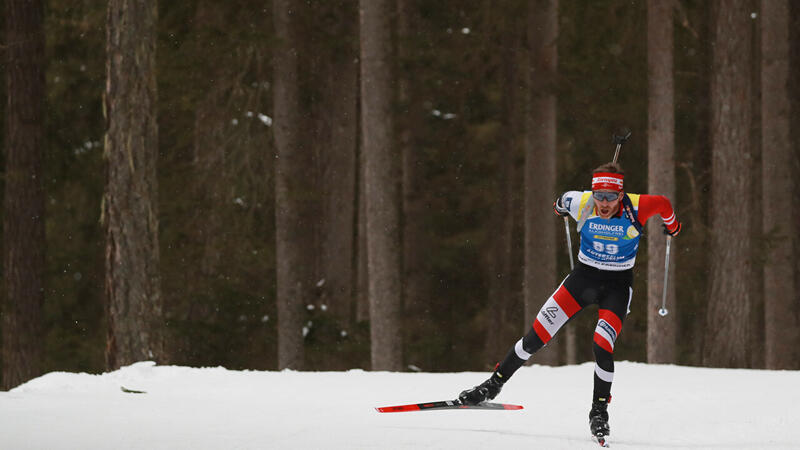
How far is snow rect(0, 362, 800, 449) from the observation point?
285 inches

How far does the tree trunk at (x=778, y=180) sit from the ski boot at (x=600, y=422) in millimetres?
10678

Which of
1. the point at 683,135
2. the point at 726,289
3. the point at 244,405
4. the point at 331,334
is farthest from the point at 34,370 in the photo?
the point at 683,135

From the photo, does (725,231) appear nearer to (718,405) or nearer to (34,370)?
(718,405)

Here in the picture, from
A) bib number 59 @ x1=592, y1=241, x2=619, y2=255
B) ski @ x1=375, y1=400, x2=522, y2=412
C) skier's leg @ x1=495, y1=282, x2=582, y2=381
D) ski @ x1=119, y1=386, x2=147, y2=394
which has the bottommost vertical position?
ski @ x1=119, y1=386, x2=147, y2=394

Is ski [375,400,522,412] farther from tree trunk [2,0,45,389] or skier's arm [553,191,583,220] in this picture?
tree trunk [2,0,45,389]

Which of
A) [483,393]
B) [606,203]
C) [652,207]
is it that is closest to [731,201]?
[652,207]

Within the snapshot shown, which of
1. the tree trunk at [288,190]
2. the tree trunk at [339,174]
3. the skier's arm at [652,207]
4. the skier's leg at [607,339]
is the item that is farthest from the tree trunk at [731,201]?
the tree trunk at [339,174]

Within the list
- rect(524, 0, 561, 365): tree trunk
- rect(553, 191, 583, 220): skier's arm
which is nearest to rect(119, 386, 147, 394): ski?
rect(553, 191, 583, 220): skier's arm

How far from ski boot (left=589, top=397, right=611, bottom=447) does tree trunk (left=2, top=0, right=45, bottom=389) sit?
40.6 feet

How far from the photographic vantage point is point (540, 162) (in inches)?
667

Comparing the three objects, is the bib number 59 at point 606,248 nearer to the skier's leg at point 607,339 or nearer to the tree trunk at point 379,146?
the skier's leg at point 607,339

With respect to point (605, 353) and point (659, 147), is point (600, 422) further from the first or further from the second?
point (659, 147)

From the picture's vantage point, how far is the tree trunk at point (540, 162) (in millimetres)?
16812

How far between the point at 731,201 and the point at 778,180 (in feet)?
11.0
